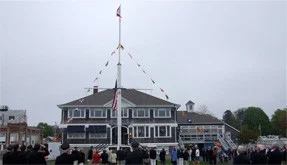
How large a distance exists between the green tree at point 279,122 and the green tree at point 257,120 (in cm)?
152

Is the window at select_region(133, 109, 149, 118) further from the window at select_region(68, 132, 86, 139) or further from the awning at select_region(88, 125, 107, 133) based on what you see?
the window at select_region(68, 132, 86, 139)

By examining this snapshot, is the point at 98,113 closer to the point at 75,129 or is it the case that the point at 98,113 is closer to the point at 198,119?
the point at 75,129

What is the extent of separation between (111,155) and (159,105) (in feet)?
84.6

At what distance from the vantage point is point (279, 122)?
97.6 meters

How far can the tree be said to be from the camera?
112306mm

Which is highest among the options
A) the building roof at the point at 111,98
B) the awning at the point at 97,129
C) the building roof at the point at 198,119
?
the building roof at the point at 111,98

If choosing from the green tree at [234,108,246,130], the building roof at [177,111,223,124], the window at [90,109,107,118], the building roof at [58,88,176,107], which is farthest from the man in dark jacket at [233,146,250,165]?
the green tree at [234,108,246,130]

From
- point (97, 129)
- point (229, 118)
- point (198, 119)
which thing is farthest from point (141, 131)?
point (229, 118)

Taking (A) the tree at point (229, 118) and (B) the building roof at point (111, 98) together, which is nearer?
(B) the building roof at point (111, 98)

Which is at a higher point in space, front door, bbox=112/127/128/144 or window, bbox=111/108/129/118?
window, bbox=111/108/129/118

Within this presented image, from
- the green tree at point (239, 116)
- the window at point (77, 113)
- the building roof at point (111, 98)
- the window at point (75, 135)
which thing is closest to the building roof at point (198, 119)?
the building roof at point (111, 98)

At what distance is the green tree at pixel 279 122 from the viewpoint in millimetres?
93250

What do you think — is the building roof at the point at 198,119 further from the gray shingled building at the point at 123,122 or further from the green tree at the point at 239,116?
the green tree at the point at 239,116

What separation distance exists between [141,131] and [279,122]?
192 ft
